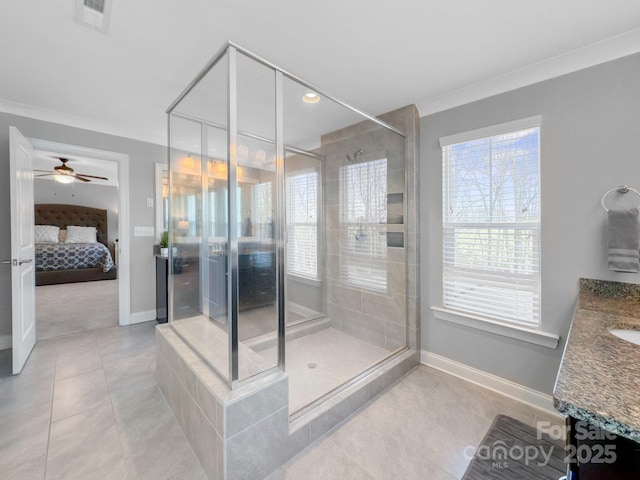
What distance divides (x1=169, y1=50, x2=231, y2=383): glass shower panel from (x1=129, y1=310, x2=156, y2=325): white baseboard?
175cm

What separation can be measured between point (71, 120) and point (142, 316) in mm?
2370

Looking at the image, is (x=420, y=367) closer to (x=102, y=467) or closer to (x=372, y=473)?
(x=372, y=473)

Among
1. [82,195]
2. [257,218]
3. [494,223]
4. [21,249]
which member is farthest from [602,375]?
[82,195]

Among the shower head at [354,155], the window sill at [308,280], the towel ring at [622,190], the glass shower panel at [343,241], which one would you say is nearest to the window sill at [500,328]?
Result: the glass shower panel at [343,241]

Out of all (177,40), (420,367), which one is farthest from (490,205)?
(177,40)

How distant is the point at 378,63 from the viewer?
1916 millimetres

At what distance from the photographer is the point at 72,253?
5984mm

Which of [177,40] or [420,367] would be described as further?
[420,367]

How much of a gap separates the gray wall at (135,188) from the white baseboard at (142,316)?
0.15ft

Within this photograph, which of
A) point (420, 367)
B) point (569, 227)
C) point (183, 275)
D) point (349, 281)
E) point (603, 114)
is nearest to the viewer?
point (603, 114)

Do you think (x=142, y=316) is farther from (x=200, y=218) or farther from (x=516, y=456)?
(x=516, y=456)

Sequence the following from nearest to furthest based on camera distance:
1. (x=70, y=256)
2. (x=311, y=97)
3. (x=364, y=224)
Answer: (x=311, y=97) → (x=364, y=224) → (x=70, y=256)

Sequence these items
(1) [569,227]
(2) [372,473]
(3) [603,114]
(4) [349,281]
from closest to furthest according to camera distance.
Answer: (2) [372,473], (3) [603,114], (1) [569,227], (4) [349,281]

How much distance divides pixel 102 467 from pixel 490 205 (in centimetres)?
294
